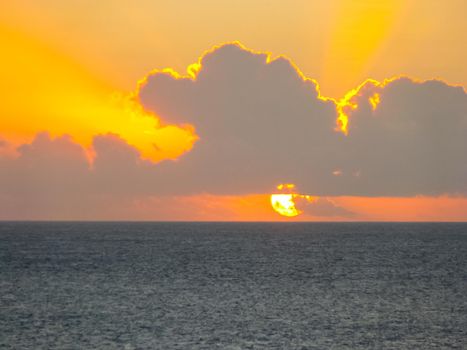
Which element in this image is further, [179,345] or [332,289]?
[332,289]

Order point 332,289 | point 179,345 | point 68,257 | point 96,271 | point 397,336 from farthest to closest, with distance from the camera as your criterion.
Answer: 1. point 68,257
2. point 96,271
3. point 332,289
4. point 397,336
5. point 179,345

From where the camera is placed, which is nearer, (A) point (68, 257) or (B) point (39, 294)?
(B) point (39, 294)

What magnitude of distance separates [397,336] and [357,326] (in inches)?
167

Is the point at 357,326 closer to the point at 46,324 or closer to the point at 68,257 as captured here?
the point at 46,324

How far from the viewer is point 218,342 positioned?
44.8 meters

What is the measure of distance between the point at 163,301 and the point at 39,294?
1299 cm

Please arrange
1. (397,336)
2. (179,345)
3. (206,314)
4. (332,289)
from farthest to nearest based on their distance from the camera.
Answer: (332,289) → (206,314) → (397,336) → (179,345)

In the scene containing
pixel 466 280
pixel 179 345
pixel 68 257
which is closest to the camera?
pixel 179 345

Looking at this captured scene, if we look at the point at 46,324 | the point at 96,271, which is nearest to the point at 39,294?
the point at 46,324

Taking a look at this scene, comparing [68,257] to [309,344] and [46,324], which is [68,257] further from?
[309,344]

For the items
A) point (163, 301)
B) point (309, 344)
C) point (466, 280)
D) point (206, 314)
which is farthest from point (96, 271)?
point (309, 344)

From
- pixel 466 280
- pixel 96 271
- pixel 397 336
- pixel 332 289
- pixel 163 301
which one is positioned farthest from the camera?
pixel 96 271

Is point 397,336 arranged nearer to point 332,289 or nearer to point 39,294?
point 332,289

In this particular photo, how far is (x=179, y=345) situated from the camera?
4384cm
